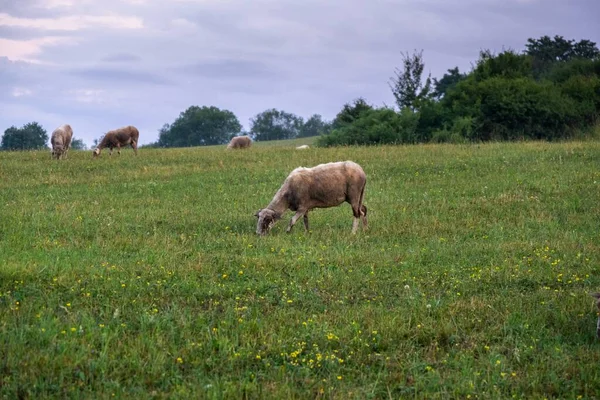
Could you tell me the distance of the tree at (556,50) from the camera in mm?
82375

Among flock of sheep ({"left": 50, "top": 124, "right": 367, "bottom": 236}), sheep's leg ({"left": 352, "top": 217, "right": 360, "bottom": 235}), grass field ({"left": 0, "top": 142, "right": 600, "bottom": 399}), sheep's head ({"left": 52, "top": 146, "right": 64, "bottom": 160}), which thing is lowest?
grass field ({"left": 0, "top": 142, "right": 600, "bottom": 399})

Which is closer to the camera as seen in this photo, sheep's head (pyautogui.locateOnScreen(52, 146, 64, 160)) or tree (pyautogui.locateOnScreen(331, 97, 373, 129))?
sheep's head (pyautogui.locateOnScreen(52, 146, 64, 160))

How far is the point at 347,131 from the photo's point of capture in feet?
153

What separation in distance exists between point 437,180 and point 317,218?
6.65m

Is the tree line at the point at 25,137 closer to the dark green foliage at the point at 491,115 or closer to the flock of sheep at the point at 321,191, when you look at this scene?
the dark green foliage at the point at 491,115

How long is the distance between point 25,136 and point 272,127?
58.9 m

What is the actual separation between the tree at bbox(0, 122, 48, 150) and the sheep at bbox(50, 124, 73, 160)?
188 ft

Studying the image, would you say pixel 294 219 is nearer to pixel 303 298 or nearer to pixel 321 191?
pixel 321 191

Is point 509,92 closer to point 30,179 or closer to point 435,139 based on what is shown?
point 435,139

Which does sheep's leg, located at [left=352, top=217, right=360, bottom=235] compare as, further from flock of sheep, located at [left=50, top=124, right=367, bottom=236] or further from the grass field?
the grass field

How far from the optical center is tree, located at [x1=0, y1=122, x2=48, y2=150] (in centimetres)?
9088

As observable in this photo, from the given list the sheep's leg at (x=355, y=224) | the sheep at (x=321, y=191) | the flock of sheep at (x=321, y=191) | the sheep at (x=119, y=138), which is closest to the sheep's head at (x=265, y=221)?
the flock of sheep at (x=321, y=191)

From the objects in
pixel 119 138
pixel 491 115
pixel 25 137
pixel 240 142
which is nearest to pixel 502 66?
pixel 491 115

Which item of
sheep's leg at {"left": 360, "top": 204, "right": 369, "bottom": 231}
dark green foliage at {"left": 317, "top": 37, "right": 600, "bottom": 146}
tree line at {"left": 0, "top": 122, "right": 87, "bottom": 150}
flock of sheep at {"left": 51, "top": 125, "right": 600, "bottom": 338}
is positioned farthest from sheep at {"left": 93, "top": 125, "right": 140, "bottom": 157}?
tree line at {"left": 0, "top": 122, "right": 87, "bottom": 150}
